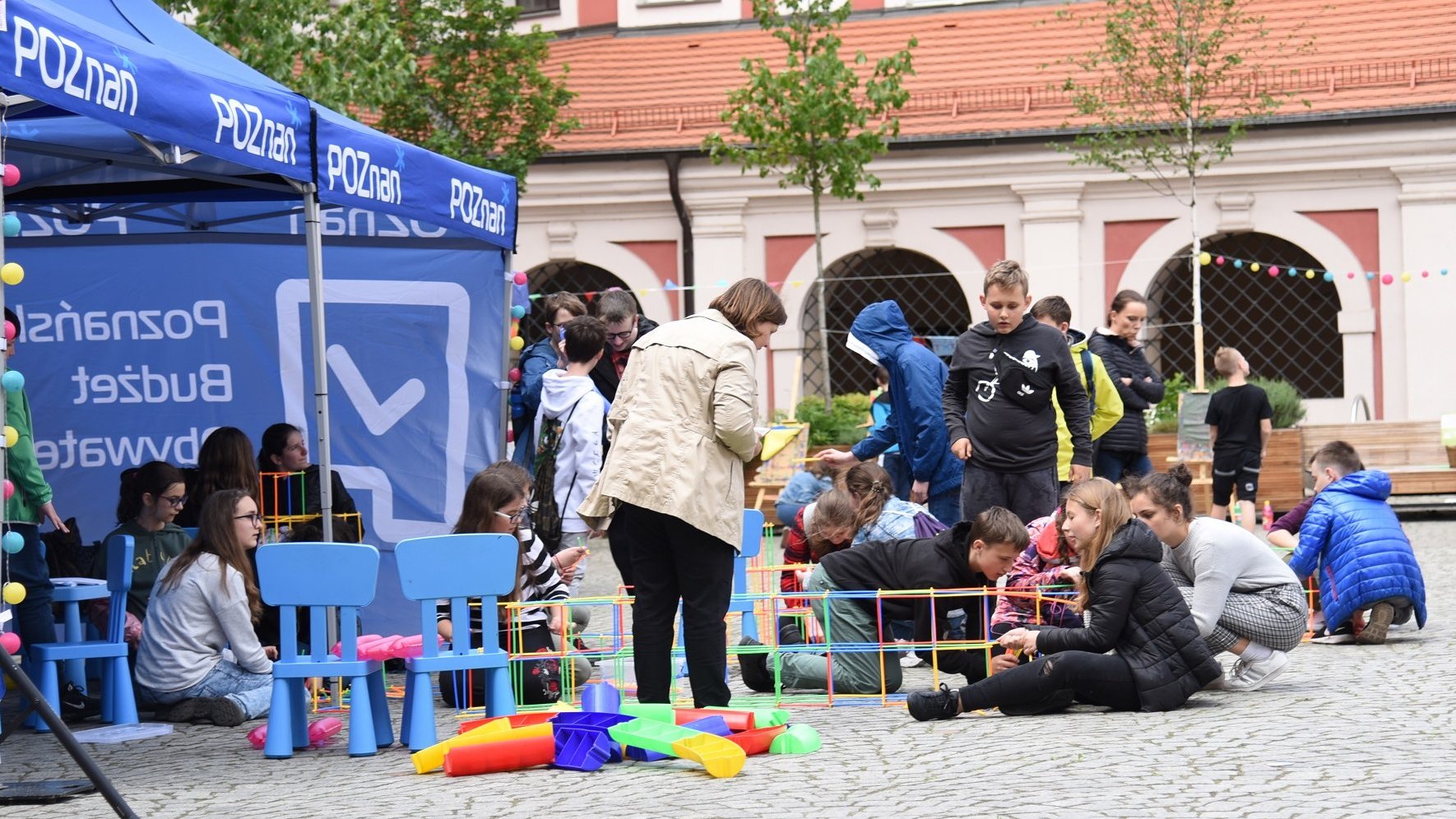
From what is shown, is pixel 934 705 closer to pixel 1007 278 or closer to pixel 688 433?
pixel 688 433

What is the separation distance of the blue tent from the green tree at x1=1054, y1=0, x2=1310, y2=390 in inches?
500

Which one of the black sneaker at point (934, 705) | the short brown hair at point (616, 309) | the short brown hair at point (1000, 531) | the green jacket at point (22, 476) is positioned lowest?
the black sneaker at point (934, 705)

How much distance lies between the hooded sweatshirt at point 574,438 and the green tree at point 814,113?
40.4 ft

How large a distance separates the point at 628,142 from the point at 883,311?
14.5 meters

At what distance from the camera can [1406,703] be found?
728 cm

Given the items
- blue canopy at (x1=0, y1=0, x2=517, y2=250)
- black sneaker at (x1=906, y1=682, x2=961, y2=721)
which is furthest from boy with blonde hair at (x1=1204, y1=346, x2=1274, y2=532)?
black sneaker at (x1=906, y1=682, x2=961, y2=721)

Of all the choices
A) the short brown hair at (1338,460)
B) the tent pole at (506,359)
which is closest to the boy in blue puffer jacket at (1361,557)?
the short brown hair at (1338,460)

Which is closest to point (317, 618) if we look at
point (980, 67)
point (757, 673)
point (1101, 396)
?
point (757, 673)

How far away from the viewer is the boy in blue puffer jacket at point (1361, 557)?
923cm

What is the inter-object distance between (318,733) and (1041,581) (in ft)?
9.57

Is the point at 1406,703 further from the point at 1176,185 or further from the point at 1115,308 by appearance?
the point at 1176,185

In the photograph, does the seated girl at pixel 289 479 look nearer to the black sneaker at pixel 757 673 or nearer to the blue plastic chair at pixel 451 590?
the black sneaker at pixel 757 673

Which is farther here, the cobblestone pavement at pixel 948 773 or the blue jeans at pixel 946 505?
the blue jeans at pixel 946 505

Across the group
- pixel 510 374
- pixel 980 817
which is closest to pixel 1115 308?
pixel 510 374
